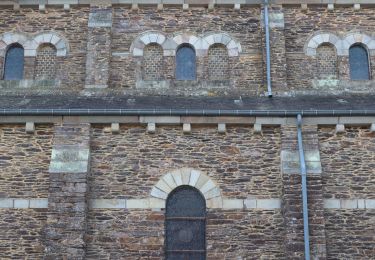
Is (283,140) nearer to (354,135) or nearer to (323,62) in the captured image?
(354,135)

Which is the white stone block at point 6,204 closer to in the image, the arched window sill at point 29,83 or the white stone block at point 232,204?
the arched window sill at point 29,83

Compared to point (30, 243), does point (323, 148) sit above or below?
above

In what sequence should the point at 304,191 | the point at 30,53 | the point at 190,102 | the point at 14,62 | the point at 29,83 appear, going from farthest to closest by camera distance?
1. the point at 14,62
2. the point at 30,53
3. the point at 29,83
4. the point at 190,102
5. the point at 304,191

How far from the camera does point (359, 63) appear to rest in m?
16.0

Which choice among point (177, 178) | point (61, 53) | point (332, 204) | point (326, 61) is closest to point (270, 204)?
point (332, 204)

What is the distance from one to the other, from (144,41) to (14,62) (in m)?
3.56

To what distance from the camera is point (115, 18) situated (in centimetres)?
1633

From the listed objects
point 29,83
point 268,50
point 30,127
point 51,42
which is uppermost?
point 51,42

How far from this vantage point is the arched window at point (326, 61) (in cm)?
1581

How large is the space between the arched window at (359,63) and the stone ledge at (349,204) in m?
3.93

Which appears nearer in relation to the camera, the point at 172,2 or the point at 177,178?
the point at 177,178

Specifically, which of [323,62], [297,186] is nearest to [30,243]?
[297,186]

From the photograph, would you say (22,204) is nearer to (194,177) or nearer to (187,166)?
(187,166)

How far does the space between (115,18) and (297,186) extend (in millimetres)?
6986
